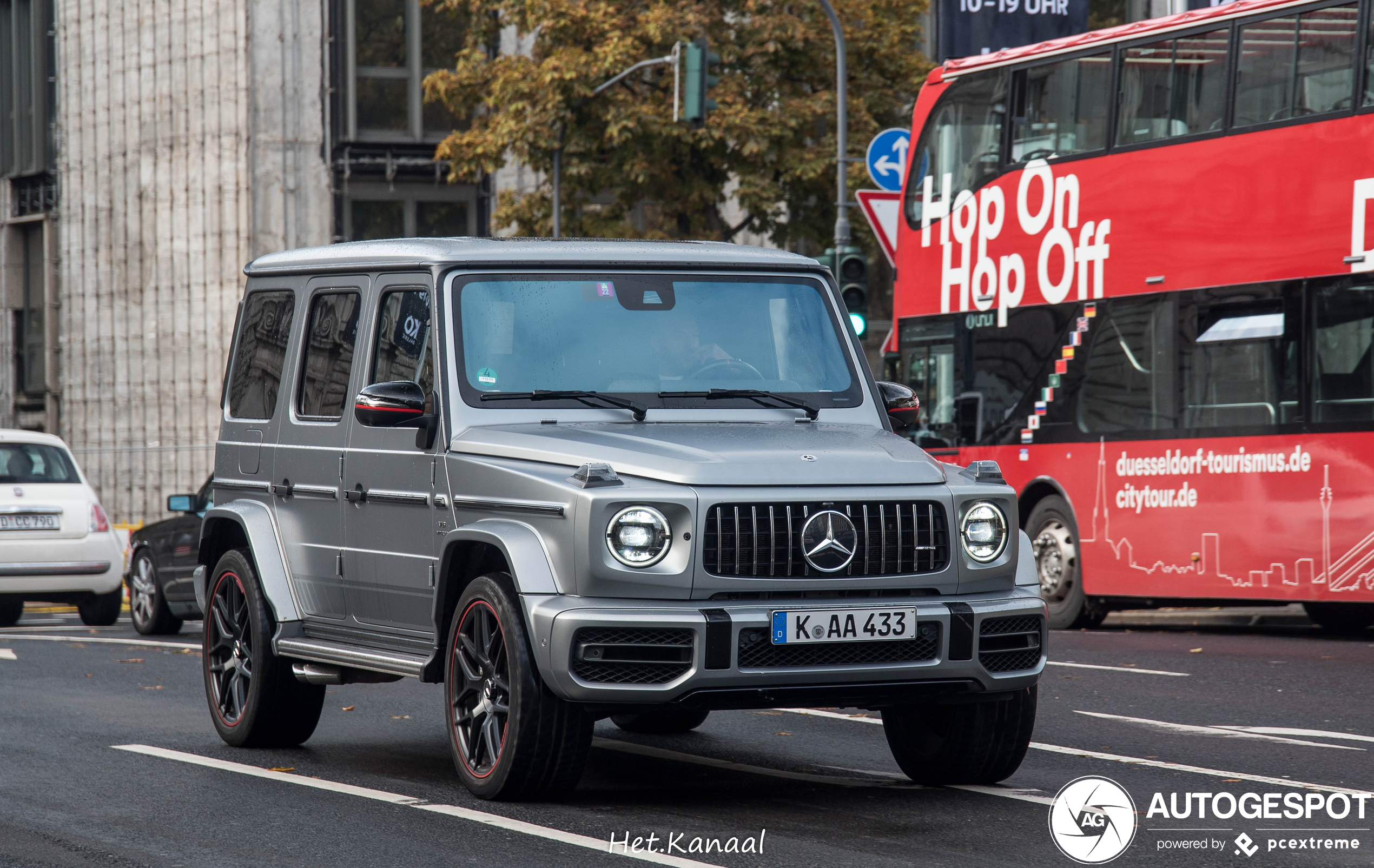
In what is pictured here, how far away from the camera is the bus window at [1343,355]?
14.3 m

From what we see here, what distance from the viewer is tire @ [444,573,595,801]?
22.8 ft

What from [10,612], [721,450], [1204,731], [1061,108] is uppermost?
[1061,108]

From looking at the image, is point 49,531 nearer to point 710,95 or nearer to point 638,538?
point 638,538

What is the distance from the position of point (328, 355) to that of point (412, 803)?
7.42 ft

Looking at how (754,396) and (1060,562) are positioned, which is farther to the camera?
(1060,562)

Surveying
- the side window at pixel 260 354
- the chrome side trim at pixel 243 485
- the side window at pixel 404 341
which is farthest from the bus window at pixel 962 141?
the side window at pixel 404 341

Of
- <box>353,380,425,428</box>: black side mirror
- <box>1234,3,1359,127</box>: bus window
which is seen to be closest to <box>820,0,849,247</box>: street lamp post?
<box>1234,3,1359,127</box>: bus window

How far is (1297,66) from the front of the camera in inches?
587

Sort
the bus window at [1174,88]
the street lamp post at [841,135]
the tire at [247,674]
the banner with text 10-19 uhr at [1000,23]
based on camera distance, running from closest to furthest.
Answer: the tire at [247,674]
the bus window at [1174,88]
the banner with text 10-19 uhr at [1000,23]
the street lamp post at [841,135]

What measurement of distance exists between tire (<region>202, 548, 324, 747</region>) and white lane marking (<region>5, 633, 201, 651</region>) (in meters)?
6.31

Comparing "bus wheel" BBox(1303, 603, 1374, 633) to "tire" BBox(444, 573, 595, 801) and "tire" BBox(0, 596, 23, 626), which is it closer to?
"tire" BBox(444, 573, 595, 801)

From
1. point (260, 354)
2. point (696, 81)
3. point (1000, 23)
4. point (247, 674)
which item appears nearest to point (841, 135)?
point (696, 81)

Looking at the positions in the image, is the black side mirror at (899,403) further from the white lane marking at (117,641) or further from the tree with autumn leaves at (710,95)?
the tree with autumn leaves at (710,95)

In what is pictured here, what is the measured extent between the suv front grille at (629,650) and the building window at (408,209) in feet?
108
